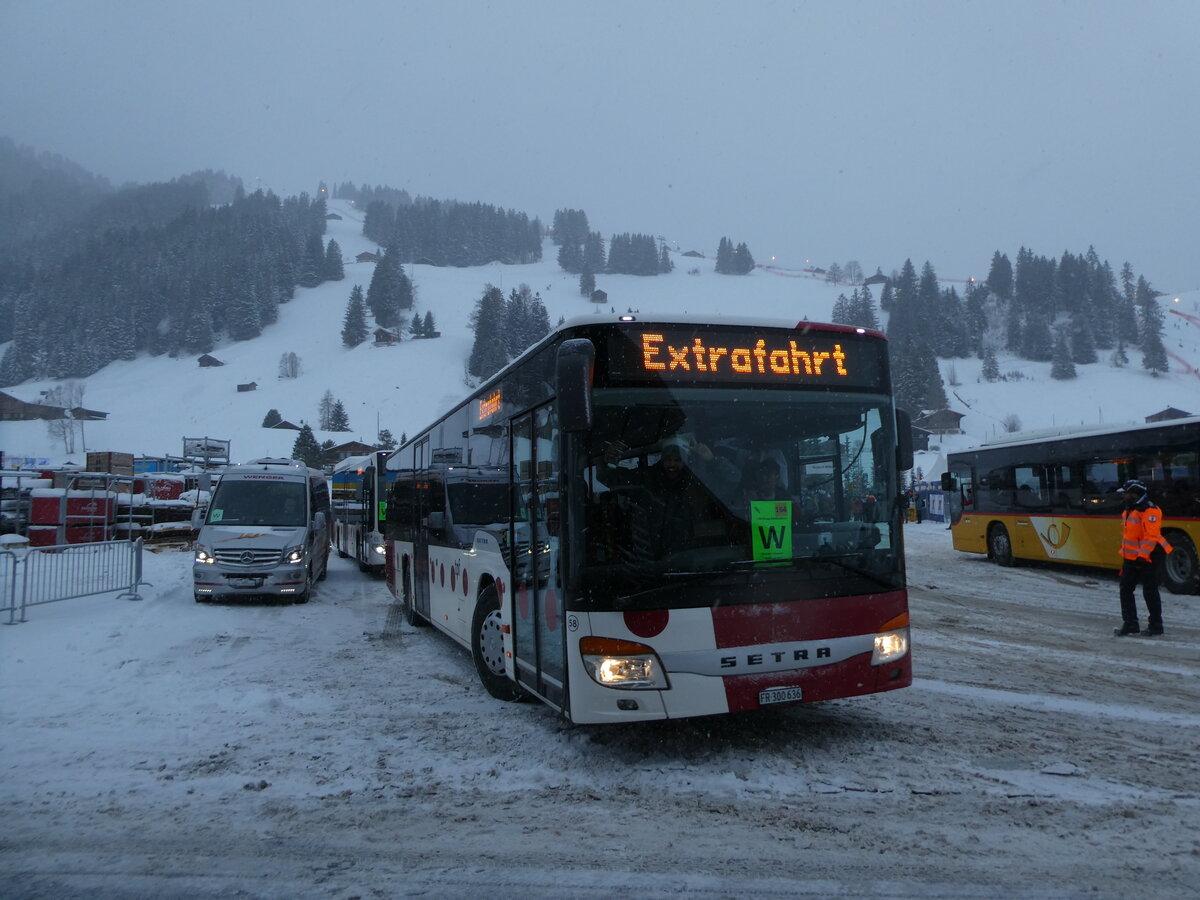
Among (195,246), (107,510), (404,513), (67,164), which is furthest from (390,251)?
(404,513)

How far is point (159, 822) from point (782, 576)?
3.91 m

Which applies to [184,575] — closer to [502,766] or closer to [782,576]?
[502,766]

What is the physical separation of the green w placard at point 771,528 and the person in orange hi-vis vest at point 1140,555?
674cm

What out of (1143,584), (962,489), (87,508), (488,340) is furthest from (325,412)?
(1143,584)

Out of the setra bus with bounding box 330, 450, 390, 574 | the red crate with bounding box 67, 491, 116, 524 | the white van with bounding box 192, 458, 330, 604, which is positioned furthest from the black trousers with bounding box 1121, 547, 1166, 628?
the red crate with bounding box 67, 491, 116, 524

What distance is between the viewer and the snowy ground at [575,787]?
3.71 m

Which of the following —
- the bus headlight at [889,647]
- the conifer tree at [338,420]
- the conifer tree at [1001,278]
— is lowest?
the bus headlight at [889,647]

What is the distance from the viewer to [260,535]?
13664 mm

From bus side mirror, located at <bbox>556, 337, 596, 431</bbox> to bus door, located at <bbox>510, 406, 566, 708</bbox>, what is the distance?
1.67 ft

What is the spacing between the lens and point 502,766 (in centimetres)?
534

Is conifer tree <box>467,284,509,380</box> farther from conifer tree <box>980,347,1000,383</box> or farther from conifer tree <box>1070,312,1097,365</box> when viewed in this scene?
conifer tree <box>1070,312,1097,365</box>

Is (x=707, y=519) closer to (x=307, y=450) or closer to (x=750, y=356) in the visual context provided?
(x=750, y=356)

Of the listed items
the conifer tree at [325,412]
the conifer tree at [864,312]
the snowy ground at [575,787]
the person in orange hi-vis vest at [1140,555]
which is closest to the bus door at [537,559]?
the snowy ground at [575,787]

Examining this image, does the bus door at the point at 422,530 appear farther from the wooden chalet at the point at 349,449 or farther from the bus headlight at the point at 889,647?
the wooden chalet at the point at 349,449
